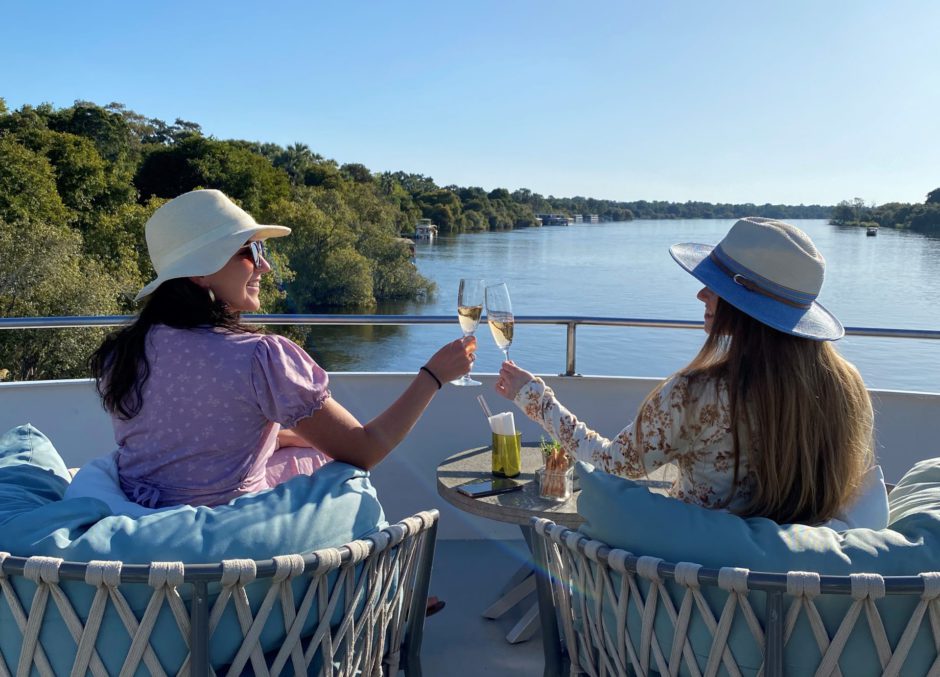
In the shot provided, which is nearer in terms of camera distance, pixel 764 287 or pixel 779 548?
pixel 779 548

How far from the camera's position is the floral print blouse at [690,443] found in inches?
54.8

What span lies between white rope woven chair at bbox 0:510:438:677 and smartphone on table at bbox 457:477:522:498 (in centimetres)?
90

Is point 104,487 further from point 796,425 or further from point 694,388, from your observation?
point 796,425

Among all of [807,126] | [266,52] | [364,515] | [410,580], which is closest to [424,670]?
[410,580]

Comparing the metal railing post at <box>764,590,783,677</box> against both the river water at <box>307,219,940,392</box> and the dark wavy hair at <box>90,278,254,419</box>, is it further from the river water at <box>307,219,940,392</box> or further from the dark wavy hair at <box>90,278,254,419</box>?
the river water at <box>307,219,940,392</box>

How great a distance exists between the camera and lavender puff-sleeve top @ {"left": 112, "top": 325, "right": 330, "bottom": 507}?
1.42m

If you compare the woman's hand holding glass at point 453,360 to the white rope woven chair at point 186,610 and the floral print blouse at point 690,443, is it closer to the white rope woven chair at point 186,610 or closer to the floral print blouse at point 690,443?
the floral print blouse at point 690,443

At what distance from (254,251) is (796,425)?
1.08m

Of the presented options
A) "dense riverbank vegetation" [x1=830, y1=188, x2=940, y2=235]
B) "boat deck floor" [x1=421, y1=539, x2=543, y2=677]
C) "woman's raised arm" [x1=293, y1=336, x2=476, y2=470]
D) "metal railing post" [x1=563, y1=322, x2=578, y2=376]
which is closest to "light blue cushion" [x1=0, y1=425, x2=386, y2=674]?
"woman's raised arm" [x1=293, y1=336, x2=476, y2=470]

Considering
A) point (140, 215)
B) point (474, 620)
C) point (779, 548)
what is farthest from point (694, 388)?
point (140, 215)

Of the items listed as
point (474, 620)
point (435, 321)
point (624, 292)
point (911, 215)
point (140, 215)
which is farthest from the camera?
point (140, 215)

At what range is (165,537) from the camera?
109cm

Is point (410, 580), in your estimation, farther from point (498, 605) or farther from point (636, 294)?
point (636, 294)

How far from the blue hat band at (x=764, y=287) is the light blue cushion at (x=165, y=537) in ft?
2.61
